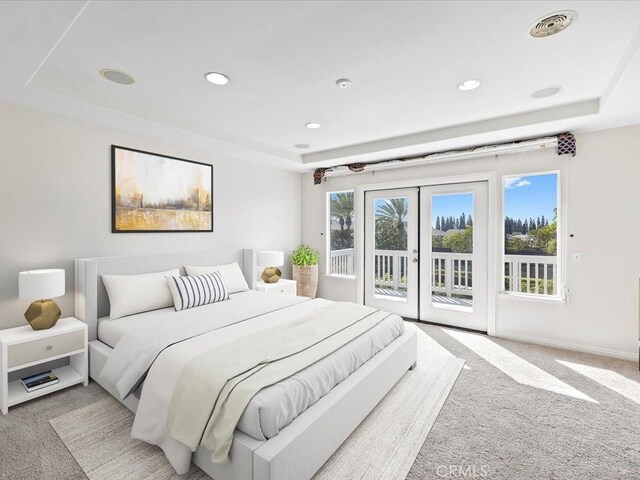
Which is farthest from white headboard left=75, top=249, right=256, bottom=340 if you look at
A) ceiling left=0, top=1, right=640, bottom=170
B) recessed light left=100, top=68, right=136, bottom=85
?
recessed light left=100, top=68, right=136, bottom=85

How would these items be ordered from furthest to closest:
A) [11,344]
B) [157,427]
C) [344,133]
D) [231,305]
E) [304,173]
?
[304,173], [344,133], [231,305], [11,344], [157,427]

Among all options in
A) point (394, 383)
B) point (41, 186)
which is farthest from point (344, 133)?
point (41, 186)

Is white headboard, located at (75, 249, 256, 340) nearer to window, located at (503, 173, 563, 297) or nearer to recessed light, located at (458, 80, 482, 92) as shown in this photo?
recessed light, located at (458, 80, 482, 92)

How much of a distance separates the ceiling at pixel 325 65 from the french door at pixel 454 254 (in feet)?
2.97

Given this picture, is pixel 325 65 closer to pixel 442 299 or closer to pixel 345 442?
pixel 345 442

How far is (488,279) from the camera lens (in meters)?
4.04

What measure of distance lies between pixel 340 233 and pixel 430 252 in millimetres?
1557

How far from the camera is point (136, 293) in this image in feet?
9.92

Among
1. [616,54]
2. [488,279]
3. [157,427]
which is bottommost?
[157,427]

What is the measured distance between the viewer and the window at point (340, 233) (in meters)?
5.34

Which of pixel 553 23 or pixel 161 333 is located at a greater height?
pixel 553 23

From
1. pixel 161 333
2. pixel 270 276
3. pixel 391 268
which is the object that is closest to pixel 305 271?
pixel 270 276

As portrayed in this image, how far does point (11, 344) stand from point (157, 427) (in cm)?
142

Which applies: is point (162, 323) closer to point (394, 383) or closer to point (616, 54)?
point (394, 383)
